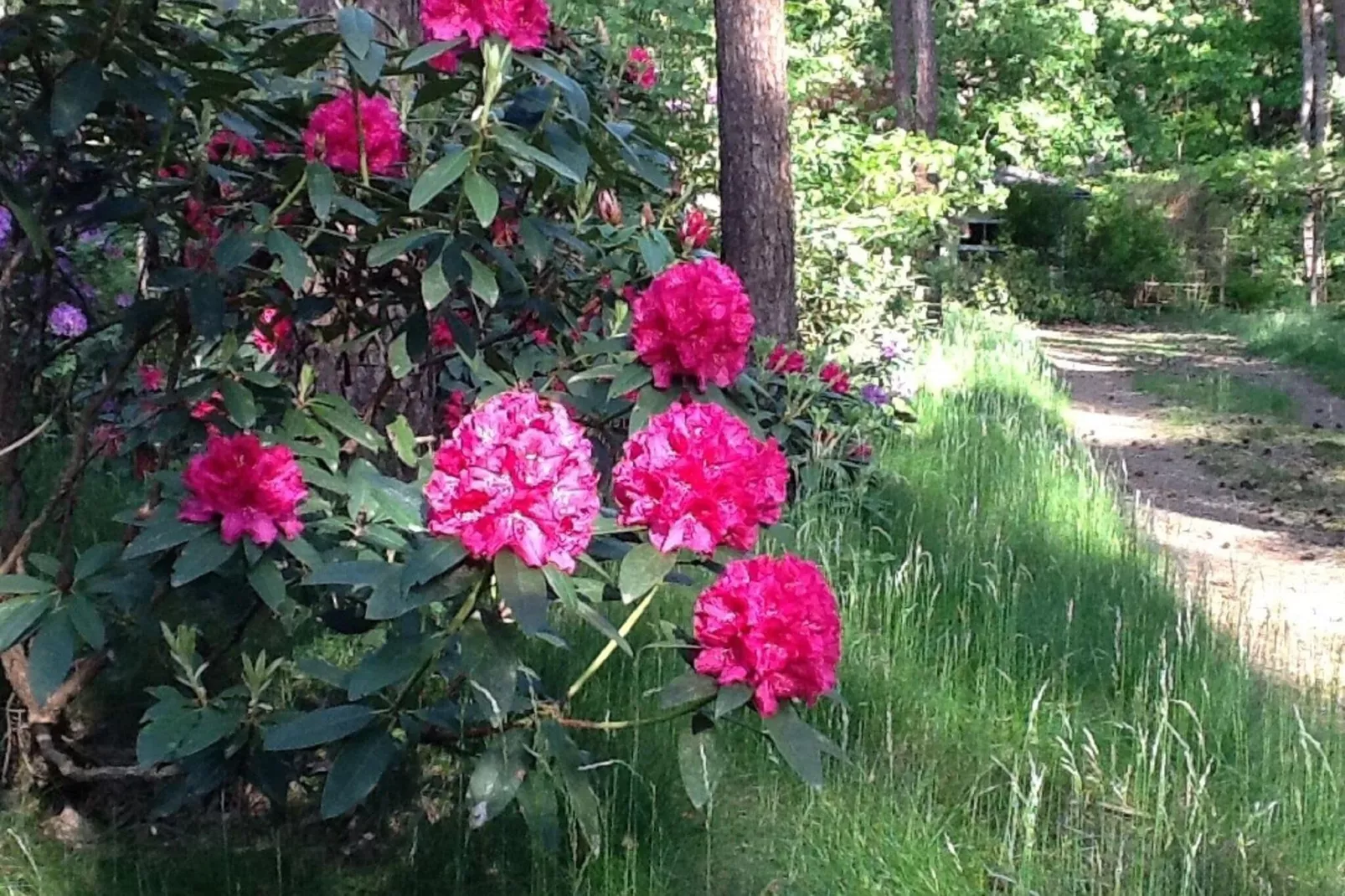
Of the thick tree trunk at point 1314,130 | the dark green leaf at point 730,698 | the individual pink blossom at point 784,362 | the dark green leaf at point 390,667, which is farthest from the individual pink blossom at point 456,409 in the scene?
the thick tree trunk at point 1314,130

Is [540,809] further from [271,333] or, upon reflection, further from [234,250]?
[271,333]

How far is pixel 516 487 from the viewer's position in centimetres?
127

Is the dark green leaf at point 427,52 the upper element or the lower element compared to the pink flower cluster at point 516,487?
upper

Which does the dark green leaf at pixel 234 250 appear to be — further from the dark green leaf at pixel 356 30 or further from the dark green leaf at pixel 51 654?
the dark green leaf at pixel 51 654

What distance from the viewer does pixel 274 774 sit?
1792mm

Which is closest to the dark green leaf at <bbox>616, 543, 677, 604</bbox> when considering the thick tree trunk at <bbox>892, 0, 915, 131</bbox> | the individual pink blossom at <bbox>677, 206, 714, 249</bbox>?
the individual pink blossom at <bbox>677, 206, 714, 249</bbox>

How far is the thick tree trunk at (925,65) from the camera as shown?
1384 centimetres

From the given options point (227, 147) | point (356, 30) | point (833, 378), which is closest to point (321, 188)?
point (356, 30)

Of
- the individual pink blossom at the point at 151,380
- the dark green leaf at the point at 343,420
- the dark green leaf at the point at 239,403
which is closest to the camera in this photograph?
the dark green leaf at the point at 239,403

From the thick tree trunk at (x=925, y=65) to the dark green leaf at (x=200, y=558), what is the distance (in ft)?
42.3

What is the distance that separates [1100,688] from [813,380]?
120 centimetres

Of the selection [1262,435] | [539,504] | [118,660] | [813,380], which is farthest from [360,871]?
[1262,435]

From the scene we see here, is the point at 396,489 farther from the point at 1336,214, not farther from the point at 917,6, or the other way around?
the point at 1336,214

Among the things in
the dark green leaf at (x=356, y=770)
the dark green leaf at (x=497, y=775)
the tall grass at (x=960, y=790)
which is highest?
the dark green leaf at (x=356, y=770)
